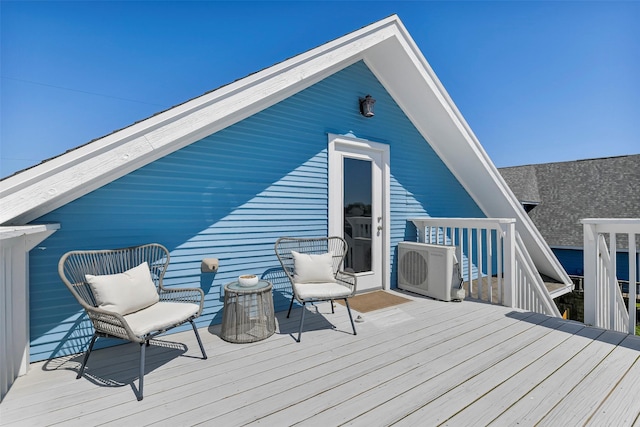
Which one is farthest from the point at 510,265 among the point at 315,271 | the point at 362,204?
the point at 315,271

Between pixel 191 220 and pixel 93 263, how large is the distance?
86 centimetres

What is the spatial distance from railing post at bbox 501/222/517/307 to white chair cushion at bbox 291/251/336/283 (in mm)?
2309

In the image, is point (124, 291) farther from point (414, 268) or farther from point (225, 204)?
point (414, 268)

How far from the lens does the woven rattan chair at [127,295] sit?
1.84m

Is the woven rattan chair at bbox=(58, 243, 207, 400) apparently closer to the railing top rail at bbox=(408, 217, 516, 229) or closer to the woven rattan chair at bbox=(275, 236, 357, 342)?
the woven rattan chair at bbox=(275, 236, 357, 342)

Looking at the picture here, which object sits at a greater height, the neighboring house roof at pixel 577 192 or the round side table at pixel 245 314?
the neighboring house roof at pixel 577 192

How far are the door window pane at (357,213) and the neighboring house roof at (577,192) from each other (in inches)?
444

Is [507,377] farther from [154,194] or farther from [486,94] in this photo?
[486,94]

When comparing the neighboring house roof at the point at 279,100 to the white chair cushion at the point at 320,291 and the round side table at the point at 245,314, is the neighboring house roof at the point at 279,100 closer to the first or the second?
the round side table at the point at 245,314

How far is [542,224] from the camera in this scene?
41.6 ft

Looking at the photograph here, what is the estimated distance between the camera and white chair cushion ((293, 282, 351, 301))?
262 centimetres

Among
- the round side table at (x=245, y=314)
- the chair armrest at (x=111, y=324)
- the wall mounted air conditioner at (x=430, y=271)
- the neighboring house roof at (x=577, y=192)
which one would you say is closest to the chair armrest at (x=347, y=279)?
the round side table at (x=245, y=314)

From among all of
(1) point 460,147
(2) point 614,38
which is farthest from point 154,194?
(2) point 614,38

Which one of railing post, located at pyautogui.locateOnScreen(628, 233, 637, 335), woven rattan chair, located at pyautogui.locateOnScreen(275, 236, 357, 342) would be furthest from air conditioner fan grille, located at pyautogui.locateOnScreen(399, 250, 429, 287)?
railing post, located at pyautogui.locateOnScreen(628, 233, 637, 335)
